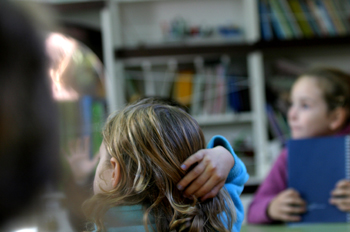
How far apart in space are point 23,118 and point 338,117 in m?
1.08

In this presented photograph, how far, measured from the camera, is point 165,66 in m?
2.26

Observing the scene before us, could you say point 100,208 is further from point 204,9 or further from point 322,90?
point 204,9

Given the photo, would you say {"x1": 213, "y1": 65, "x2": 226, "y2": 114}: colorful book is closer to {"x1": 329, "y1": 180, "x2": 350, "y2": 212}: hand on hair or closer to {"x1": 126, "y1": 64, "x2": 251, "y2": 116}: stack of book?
{"x1": 126, "y1": 64, "x2": 251, "y2": 116}: stack of book

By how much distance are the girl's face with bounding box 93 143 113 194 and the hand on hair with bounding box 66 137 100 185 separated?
0.22 ft

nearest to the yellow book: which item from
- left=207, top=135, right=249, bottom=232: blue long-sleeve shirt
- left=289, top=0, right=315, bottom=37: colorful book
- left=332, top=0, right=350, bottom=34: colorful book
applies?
left=289, top=0, right=315, bottom=37: colorful book

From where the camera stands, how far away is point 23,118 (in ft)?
0.75

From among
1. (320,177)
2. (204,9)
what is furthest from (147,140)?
(204,9)

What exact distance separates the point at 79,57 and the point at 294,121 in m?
0.94

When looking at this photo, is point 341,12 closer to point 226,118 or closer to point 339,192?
point 226,118

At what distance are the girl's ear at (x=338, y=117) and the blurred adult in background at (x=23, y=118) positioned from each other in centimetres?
105

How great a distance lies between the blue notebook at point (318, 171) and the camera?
34.8 inches

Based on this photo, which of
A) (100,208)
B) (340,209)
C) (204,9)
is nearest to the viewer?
(100,208)

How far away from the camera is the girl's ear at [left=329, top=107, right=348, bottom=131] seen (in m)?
1.10

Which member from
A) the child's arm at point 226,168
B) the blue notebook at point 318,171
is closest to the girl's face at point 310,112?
the blue notebook at point 318,171
